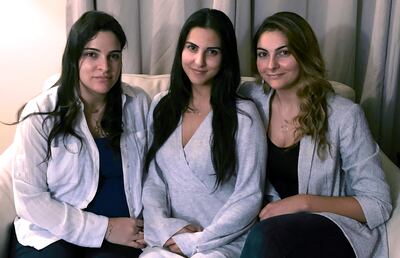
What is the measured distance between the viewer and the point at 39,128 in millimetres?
Result: 1381

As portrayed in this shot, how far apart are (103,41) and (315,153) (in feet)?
2.29

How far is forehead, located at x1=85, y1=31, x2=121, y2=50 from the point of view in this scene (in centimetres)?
137

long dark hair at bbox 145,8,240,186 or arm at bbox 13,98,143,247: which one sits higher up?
long dark hair at bbox 145,8,240,186

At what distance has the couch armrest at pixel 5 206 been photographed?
137 cm

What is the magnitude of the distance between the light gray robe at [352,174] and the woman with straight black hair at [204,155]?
0.15 m

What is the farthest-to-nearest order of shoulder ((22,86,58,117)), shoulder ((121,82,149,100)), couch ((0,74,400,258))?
1. shoulder ((121,82,149,100))
2. shoulder ((22,86,58,117))
3. couch ((0,74,400,258))

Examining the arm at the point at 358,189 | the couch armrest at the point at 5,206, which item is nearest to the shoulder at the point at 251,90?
the arm at the point at 358,189

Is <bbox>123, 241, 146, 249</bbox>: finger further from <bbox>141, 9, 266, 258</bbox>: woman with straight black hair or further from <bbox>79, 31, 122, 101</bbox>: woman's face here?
<bbox>79, 31, 122, 101</bbox>: woman's face

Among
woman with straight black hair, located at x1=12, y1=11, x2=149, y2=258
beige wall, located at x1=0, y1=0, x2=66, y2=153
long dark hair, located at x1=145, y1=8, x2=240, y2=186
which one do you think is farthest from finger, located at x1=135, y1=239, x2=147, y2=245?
beige wall, located at x1=0, y1=0, x2=66, y2=153

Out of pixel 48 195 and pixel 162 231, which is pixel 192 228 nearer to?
pixel 162 231

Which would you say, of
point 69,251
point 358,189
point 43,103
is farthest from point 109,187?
point 358,189

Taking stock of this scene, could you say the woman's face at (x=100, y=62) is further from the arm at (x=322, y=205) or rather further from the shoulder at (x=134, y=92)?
the arm at (x=322, y=205)

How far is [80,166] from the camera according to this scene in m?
1.42

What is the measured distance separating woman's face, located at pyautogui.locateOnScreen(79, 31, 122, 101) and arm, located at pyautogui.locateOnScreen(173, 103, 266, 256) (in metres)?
0.41
